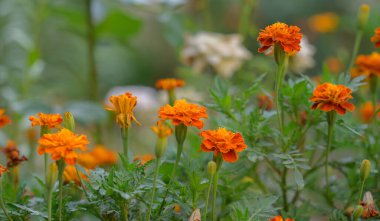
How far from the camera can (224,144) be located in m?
0.66

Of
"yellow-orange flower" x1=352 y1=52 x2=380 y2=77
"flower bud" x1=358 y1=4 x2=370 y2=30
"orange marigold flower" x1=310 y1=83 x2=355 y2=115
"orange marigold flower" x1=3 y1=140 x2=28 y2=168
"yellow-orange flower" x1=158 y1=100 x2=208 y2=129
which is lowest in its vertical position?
"orange marigold flower" x1=3 y1=140 x2=28 y2=168

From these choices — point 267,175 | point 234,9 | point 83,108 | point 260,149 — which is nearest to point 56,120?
point 260,149

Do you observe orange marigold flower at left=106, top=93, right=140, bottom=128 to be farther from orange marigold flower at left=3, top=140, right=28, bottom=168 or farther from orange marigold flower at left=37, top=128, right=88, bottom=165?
orange marigold flower at left=3, top=140, right=28, bottom=168

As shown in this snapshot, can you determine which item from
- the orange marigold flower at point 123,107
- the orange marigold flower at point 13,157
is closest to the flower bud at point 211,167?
the orange marigold flower at point 123,107

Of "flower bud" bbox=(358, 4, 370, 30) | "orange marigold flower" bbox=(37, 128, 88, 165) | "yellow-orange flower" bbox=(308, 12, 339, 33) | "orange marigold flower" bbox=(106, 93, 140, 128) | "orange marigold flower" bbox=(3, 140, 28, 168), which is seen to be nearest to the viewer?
"orange marigold flower" bbox=(37, 128, 88, 165)

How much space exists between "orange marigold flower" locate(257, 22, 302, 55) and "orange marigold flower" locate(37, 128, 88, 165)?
0.26m

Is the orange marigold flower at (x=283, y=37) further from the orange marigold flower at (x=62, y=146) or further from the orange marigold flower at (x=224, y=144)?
the orange marigold flower at (x=62, y=146)

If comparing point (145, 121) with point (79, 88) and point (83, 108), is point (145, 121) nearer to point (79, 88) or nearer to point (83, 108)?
point (83, 108)

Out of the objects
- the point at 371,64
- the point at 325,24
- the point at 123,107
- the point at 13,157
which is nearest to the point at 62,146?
the point at 123,107

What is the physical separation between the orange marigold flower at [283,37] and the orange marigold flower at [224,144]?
13 centimetres

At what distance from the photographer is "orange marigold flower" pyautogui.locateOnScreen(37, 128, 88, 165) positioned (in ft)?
2.02

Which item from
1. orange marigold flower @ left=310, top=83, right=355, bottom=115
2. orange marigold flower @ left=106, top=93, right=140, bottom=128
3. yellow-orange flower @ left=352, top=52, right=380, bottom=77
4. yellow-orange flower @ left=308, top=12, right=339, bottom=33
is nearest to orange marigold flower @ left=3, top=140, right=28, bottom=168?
orange marigold flower @ left=106, top=93, right=140, bottom=128

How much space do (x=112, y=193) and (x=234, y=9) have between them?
1952 mm

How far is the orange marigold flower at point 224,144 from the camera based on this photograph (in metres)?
0.66
